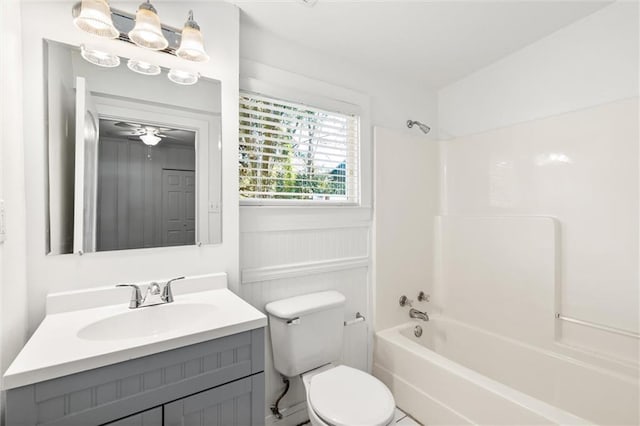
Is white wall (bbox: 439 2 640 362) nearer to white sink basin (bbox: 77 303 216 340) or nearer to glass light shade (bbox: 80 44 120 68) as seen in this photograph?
white sink basin (bbox: 77 303 216 340)

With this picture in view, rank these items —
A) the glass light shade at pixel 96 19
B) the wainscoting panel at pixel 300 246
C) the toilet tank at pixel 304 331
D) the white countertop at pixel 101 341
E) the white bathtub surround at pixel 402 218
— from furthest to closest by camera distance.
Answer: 1. the white bathtub surround at pixel 402 218
2. the wainscoting panel at pixel 300 246
3. the toilet tank at pixel 304 331
4. the glass light shade at pixel 96 19
5. the white countertop at pixel 101 341

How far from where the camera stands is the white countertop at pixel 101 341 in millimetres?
827

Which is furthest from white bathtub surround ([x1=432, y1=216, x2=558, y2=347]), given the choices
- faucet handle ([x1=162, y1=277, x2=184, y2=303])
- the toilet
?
faucet handle ([x1=162, y1=277, x2=184, y2=303])

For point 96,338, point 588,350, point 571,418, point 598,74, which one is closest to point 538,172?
point 598,74

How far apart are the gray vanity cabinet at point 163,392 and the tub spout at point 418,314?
155 cm

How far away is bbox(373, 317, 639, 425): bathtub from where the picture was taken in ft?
5.02

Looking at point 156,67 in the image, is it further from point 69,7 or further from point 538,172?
point 538,172

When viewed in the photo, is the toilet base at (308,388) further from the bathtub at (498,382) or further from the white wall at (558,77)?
the white wall at (558,77)

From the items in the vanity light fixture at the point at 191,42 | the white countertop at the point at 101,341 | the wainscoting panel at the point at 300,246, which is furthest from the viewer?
the wainscoting panel at the point at 300,246

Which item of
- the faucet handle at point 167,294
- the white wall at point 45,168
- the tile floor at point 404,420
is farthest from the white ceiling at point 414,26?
the tile floor at point 404,420

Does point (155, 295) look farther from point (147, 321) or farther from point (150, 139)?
point (150, 139)

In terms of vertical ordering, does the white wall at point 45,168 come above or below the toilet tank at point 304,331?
above

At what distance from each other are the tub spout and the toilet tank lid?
0.83m

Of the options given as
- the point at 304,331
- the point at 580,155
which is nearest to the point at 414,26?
the point at 580,155
